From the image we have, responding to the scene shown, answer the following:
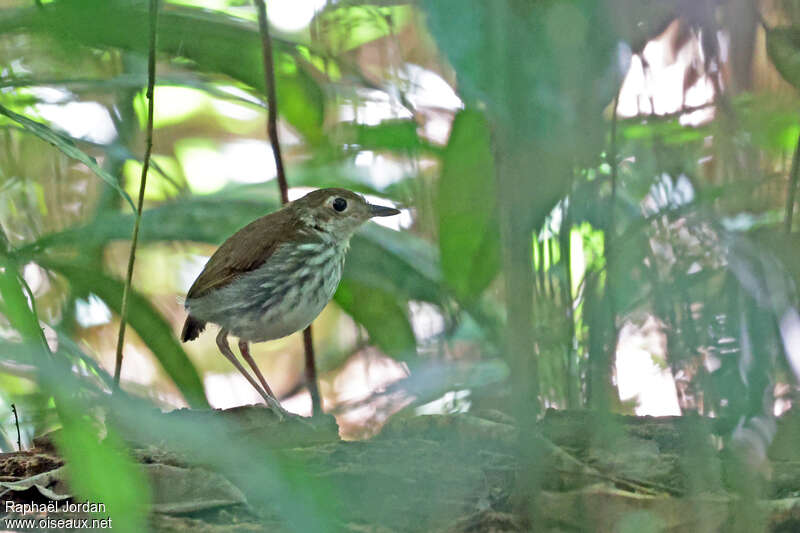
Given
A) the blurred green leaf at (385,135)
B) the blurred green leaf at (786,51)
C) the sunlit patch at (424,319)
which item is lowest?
the sunlit patch at (424,319)

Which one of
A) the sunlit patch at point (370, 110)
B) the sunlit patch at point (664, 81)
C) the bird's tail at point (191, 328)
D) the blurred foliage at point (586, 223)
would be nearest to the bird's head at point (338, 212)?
the bird's tail at point (191, 328)

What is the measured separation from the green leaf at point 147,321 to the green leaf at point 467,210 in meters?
0.70

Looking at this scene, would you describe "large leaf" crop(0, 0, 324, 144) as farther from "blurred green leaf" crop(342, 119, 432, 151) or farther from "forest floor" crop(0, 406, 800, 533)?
"forest floor" crop(0, 406, 800, 533)

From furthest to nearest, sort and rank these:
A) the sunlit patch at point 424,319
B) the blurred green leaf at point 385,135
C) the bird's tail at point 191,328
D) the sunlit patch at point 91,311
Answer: the bird's tail at point 191,328
the sunlit patch at point 91,311
the sunlit patch at point 424,319
the blurred green leaf at point 385,135

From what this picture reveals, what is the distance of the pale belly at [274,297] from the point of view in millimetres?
2312

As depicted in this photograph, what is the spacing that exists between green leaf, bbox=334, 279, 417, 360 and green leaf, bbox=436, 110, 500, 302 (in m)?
0.30

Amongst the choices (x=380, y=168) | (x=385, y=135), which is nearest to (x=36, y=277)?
(x=380, y=168)

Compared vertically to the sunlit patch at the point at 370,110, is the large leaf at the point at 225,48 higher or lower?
higher

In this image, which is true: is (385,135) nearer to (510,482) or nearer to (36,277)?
(510,482)

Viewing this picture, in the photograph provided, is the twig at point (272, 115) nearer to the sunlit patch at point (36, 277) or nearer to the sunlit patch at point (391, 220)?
the sunlit patch at point (391, 220)

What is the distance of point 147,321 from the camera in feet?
7.06

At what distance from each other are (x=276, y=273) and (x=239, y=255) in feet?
0.39

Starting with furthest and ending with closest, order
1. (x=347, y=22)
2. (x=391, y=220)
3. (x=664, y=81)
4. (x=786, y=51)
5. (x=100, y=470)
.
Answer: (x=391, y=220) → (x=347, y=22) → (x=786, y=51) → (x=664, y=81) → (x=100, y=470)

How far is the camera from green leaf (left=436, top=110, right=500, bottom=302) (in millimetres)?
1568
